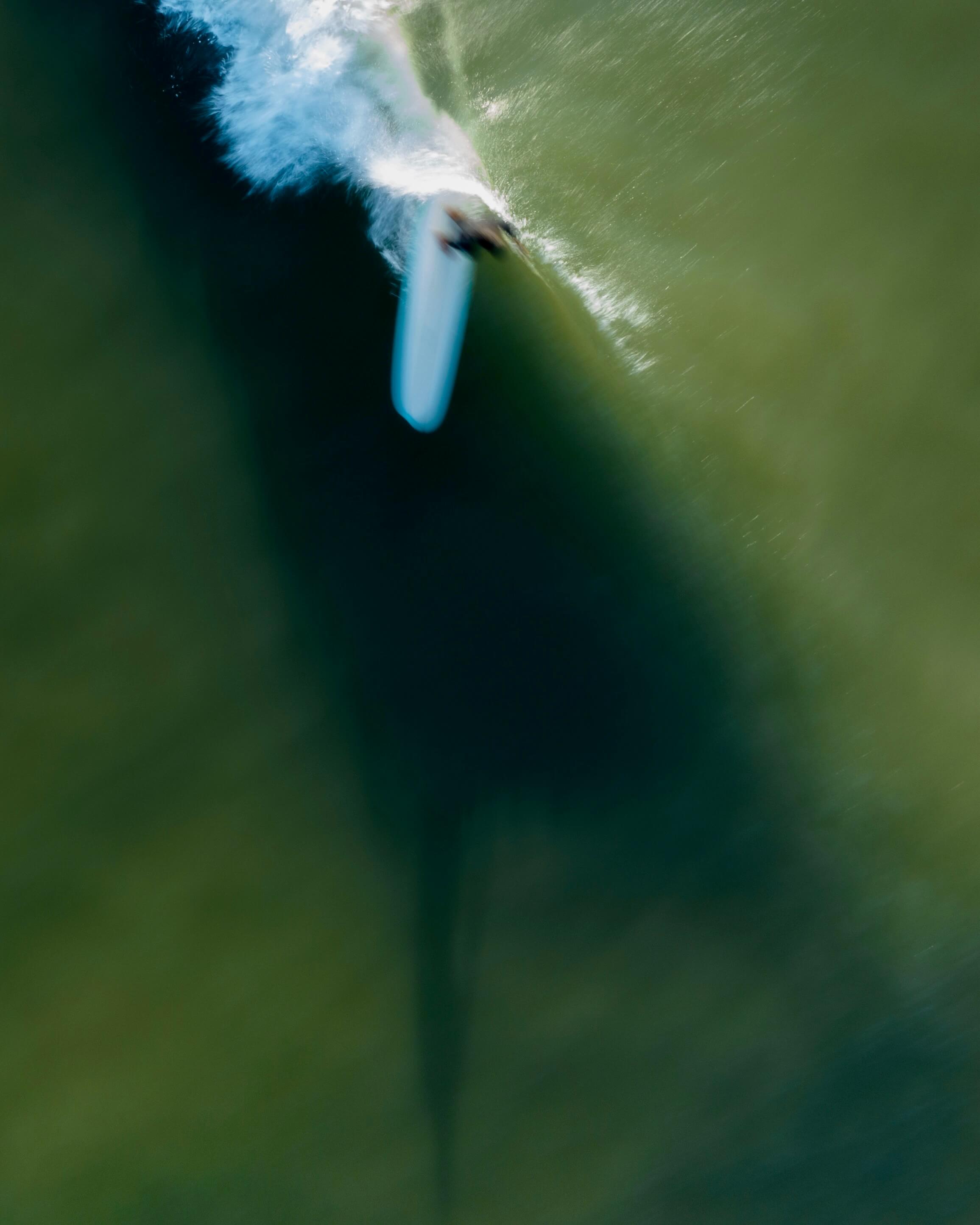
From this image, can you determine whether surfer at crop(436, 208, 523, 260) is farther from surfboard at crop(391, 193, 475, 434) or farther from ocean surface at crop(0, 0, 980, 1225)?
ocean surface at crop(0, 0, 980, 1225)

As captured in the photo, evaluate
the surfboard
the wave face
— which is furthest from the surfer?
the wave face

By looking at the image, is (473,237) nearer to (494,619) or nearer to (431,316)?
(431,316)

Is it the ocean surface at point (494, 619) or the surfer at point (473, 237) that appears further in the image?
the ocean surface at point (494, 619)

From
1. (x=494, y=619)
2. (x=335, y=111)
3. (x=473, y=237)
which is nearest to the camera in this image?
(x=473, y=237)

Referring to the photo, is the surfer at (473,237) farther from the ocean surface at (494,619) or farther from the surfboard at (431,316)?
the ocean surface at (494,619)

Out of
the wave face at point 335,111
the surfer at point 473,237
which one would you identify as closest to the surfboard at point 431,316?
the surfer at point 473,237

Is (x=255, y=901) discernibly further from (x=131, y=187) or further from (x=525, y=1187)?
(x=131, y=187)

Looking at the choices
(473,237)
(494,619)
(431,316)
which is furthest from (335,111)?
(494,619)

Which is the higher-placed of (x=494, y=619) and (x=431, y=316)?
(x=431, y=316)
